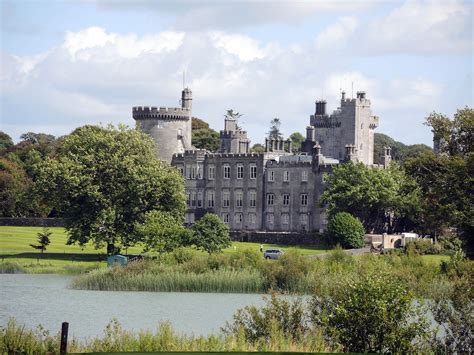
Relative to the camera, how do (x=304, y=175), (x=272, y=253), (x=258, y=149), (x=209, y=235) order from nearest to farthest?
1. (x=209, y=235)
2. (x=272, y=253)
3. (x=304, y=175)
4. (x=258, y=149)

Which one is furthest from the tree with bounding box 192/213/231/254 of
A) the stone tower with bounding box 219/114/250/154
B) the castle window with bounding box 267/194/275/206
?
the stone tower with bounding box 219/114/250/154

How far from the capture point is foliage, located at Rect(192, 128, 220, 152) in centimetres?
14112

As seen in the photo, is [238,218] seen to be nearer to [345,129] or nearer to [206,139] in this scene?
[345,129]

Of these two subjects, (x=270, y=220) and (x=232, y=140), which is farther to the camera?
(x=232, y=140)

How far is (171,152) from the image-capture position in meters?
109

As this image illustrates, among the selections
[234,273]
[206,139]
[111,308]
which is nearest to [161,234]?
[234,273]

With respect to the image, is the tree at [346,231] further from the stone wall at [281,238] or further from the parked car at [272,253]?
the parked car at [272,253]

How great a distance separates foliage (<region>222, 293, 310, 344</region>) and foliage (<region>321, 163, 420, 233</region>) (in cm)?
5790

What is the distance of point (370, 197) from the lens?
9225 centimetres

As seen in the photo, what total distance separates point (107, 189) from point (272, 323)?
4625 centimetres

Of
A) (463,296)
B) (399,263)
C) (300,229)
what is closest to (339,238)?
(300,229)

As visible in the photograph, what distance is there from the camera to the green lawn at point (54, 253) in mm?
69125

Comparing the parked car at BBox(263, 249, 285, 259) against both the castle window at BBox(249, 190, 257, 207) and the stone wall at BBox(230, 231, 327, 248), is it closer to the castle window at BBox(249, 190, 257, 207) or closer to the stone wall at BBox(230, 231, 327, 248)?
the stone wall at BBox(230, 231, 327, 248)

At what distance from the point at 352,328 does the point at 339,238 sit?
53.9 meters
